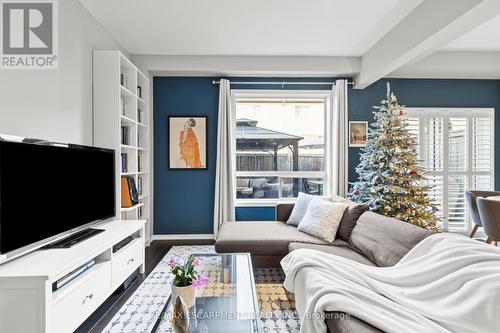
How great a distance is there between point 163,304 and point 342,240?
1.81m

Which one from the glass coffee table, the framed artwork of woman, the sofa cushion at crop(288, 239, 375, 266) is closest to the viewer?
the glass coffee table

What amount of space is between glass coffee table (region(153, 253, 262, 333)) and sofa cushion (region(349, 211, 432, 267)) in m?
1.00

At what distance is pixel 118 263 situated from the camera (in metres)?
2.52

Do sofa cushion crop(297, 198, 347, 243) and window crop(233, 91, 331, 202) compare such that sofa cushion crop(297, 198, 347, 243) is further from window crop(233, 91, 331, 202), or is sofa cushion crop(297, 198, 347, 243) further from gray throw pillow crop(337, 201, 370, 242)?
window crop(233, 91, 331, 202)

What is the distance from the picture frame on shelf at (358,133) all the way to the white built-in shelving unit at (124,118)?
3.13 metres

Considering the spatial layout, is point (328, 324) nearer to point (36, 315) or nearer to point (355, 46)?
point (36, 315)

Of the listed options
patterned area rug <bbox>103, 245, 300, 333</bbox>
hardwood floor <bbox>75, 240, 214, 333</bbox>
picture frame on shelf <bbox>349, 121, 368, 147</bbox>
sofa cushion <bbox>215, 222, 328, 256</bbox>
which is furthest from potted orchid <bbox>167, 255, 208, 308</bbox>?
picture frame on shelf <bbox>349, 121, 368, 147</bbox>

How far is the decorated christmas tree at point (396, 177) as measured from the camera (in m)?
3.75

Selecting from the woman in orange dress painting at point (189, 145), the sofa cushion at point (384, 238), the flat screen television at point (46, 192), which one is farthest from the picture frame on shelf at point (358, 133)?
the flat screen television at point (46, 192)

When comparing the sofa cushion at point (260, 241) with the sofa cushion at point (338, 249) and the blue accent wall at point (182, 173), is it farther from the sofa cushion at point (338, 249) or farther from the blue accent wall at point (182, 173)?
the blue accent wall at point (182, 173)

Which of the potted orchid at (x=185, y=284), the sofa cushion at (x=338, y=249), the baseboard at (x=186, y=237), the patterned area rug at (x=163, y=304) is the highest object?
the potted orchid at (x=185, y=284)

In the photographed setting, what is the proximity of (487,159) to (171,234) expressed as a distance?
17.3ft

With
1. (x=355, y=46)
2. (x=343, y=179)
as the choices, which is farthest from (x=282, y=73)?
(x=343, y=179)

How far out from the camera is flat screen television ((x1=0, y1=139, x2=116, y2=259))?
1725mm
